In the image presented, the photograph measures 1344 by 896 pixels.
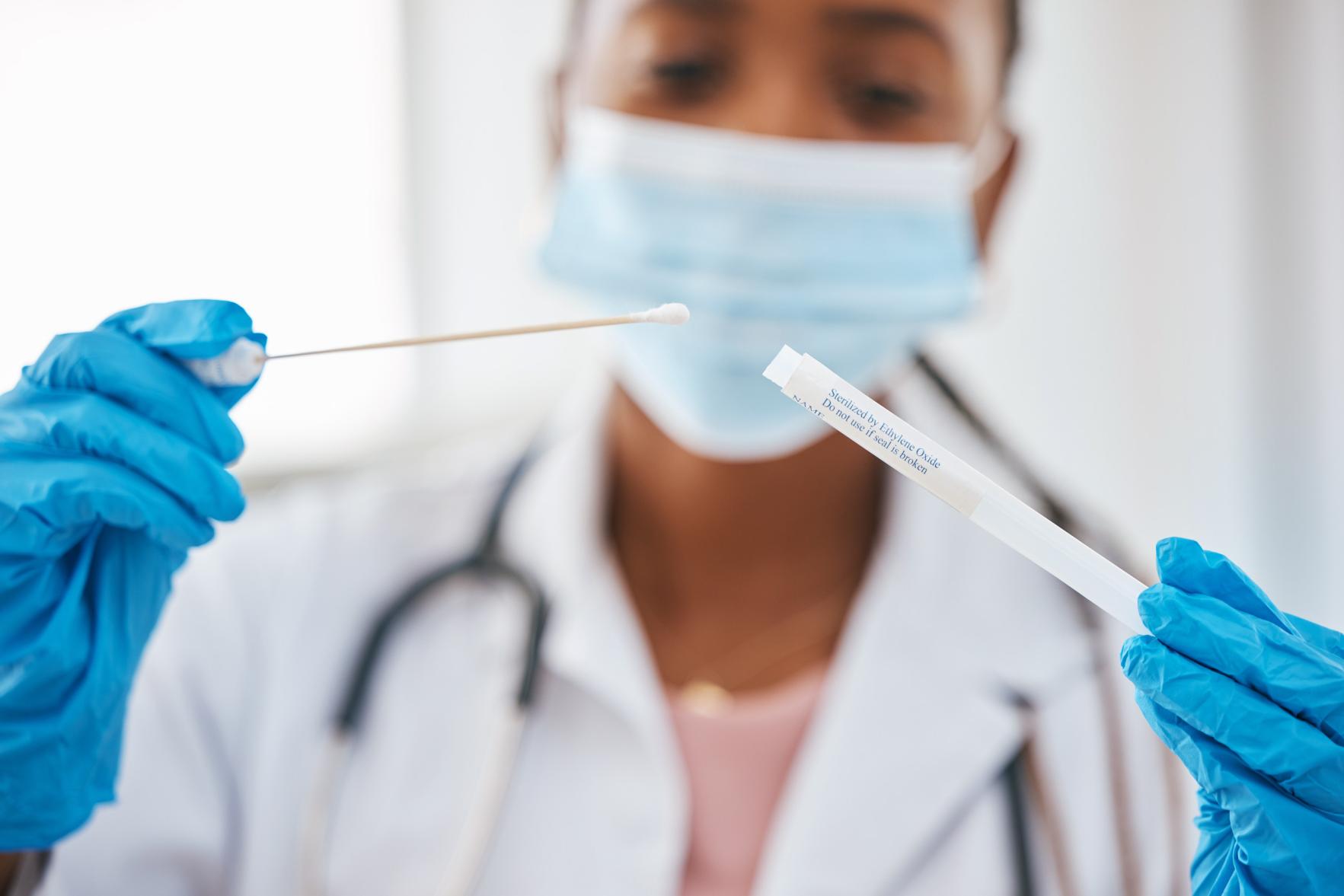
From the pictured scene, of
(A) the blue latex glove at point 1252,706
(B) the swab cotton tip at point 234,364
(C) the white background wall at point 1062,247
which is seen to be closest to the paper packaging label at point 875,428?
(A) the blue latex glove at point 1252,706

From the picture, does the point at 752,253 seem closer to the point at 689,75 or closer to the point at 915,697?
the point at 689,75

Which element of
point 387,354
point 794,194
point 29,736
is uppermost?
point 794,194

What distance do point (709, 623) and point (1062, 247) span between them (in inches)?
42.9

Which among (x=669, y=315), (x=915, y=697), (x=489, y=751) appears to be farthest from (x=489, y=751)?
(x=669, y=315)

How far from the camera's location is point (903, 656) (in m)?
1.12

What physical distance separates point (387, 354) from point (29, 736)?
46.9 inches

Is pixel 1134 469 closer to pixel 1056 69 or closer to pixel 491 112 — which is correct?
pixel 1056 69

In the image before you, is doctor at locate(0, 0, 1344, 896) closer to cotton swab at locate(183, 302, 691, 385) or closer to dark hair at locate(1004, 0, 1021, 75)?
dark hair at locate(1004, 0, 1021, 75)

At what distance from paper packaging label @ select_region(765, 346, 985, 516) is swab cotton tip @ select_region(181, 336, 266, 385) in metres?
0.36

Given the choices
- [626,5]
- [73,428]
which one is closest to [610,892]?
[73,428]

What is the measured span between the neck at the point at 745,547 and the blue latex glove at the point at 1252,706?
538 millimetres

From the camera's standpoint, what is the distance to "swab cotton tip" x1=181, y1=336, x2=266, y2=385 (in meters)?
0.76

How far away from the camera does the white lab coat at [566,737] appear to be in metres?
1.01

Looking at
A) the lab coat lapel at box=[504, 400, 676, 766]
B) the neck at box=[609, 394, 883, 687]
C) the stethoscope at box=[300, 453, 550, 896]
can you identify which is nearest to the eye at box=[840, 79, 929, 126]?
the neck at box=[609, 394, 883, 687]
